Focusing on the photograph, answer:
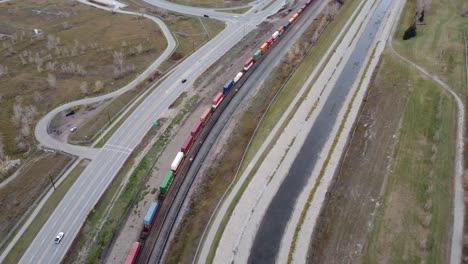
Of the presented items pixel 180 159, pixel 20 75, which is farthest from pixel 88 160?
pixel 20 75

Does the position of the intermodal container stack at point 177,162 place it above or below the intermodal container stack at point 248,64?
below

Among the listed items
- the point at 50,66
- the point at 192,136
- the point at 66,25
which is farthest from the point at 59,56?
the point at 192,136

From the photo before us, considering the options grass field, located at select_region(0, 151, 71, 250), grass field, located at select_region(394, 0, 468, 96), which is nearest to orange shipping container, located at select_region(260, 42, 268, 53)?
grass field, located at select_region(394, 0, 468, 96)

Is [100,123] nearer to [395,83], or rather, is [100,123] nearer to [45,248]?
[45,248]

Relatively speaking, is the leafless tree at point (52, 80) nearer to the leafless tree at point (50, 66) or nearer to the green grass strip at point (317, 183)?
the leafless tree at point (50, 66)

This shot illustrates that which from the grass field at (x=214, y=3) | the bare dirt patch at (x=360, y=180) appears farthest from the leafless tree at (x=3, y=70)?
the bare dirt patch at (x=360, y=180)

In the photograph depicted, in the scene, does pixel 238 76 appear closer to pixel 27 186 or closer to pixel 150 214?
pixel 150 214
